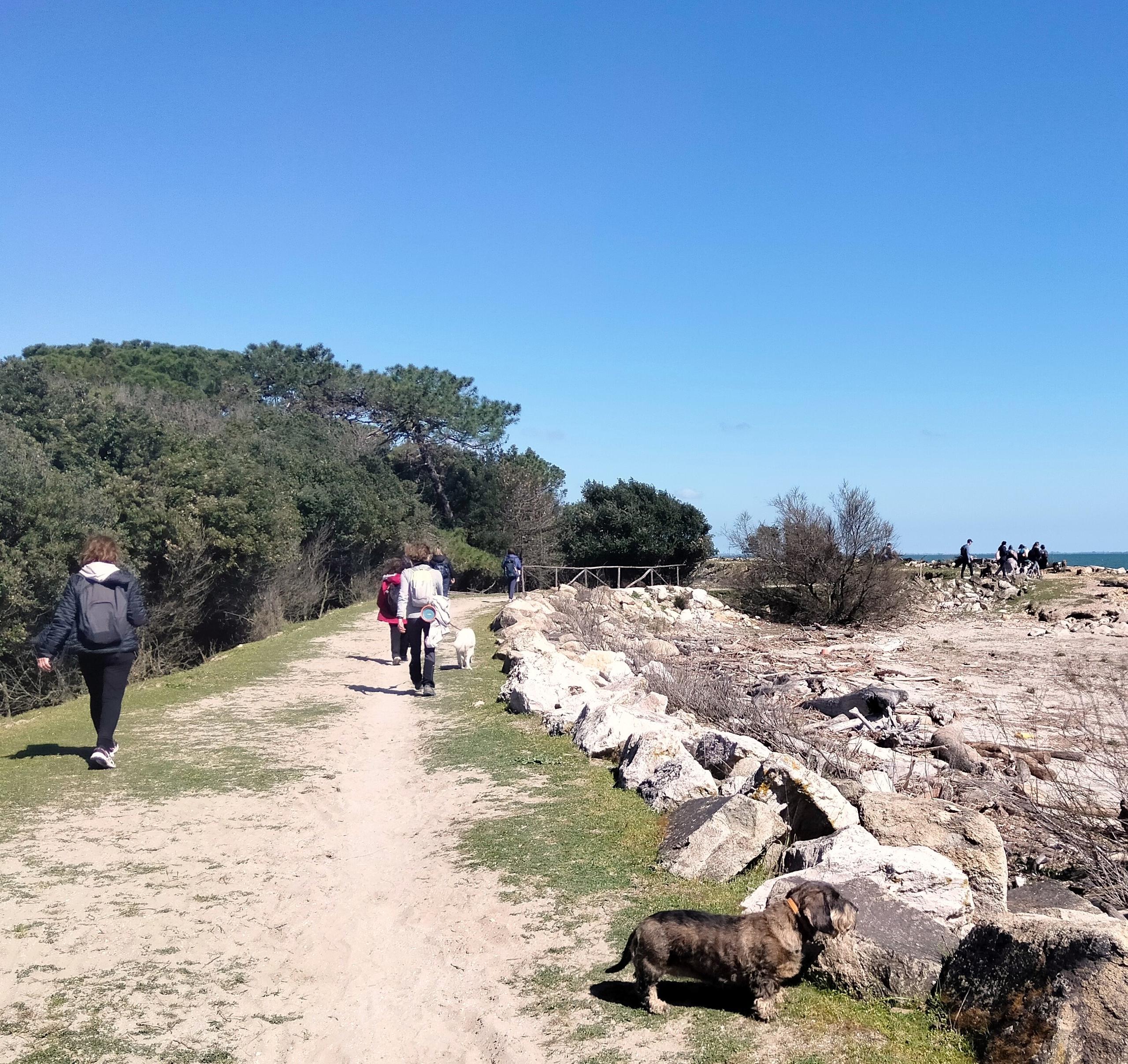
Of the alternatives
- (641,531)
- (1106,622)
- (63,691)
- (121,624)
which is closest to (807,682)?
(121,624)

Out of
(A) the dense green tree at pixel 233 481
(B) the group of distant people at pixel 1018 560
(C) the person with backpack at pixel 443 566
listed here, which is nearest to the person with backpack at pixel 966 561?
(B) the group of distant people at pixel 1018 560

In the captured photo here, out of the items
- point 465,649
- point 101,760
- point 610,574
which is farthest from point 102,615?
point 610,574

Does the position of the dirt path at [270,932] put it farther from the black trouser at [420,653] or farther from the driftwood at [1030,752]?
the driftwood at [1030,752]

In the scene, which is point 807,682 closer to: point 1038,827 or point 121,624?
point 1038,827

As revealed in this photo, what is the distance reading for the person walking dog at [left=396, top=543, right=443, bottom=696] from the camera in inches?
485

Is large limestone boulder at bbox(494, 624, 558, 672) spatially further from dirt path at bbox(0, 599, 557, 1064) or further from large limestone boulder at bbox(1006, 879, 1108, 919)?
large limestone boulder at bbox(1006, 879, 1108, 919)

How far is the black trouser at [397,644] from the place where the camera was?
622 inches

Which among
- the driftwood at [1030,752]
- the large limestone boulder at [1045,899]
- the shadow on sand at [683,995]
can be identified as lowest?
the shadow on sand at [683,995]

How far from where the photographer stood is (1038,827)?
21.6 feet

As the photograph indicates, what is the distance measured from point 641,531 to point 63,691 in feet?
87.0

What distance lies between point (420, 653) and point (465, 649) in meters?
2.99

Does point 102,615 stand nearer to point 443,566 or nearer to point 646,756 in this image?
point 646,756

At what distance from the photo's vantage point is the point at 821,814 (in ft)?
19.6

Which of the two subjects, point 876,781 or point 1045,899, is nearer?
point 1045,899
